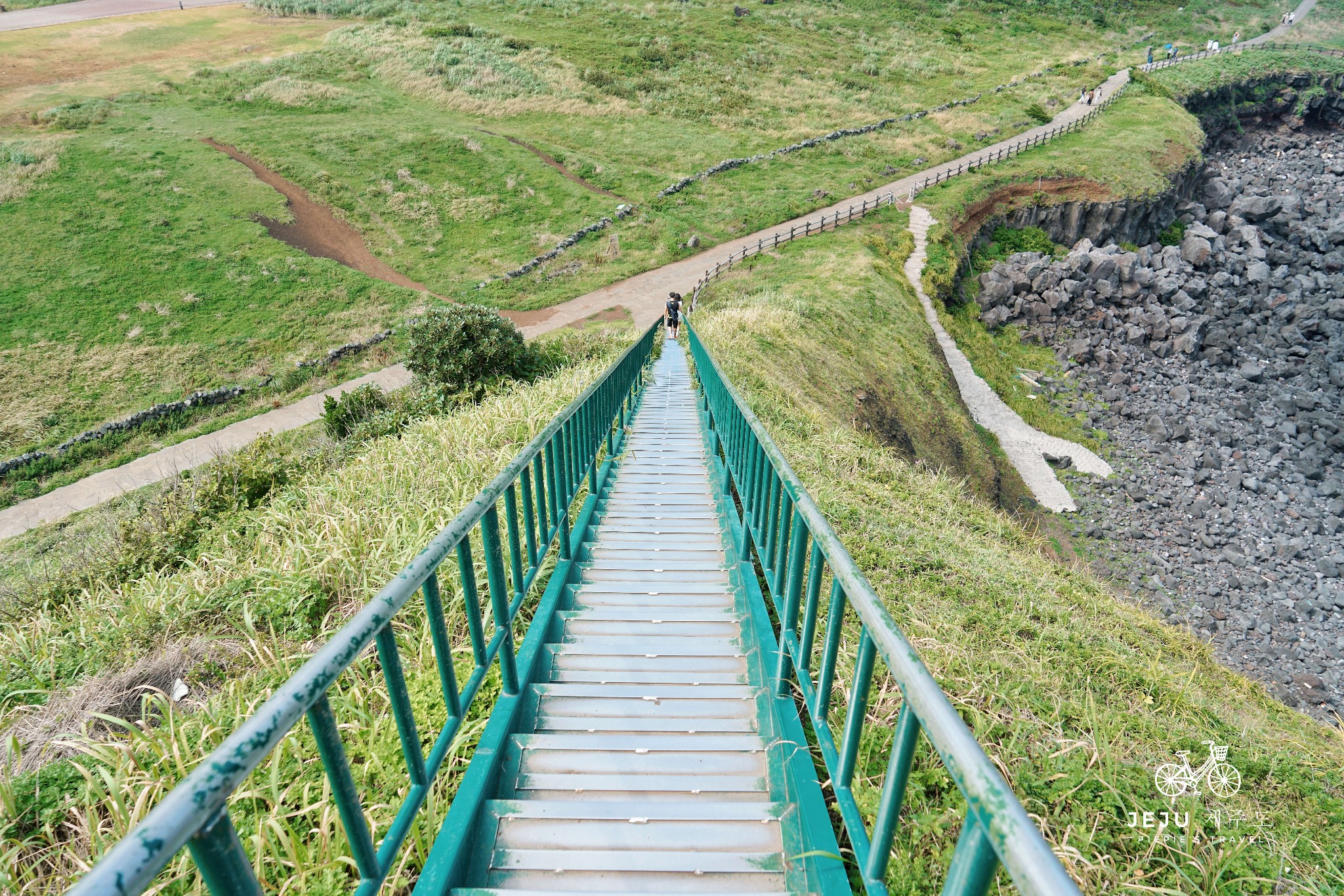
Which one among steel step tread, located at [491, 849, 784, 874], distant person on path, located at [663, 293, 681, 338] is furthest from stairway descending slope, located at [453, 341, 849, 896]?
distant person on path, located at [663, 293, 681, 338]

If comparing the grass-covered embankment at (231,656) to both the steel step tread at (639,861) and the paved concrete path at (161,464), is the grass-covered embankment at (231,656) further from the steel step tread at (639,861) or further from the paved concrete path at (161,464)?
the paved concrete path at (161,464)

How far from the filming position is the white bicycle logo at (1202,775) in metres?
3.48

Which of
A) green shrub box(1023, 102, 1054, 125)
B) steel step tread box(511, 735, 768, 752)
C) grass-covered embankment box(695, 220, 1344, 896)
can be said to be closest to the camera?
steel step tread box(511, 735, 768, 752)

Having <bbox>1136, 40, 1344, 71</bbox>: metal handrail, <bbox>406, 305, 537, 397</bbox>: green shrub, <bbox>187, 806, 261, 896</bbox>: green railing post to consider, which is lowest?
<bbox>406, 305, 537, 397</bbox>: green shrub

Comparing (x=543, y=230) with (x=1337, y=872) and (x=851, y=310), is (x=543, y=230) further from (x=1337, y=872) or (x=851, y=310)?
(x=1337, y=872)

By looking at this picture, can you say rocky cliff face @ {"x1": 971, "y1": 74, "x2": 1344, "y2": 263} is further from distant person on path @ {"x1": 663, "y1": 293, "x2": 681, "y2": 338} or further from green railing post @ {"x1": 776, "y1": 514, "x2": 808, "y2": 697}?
green railing post @ {"x1": 776, "y1": 514, "x2": 808, "y2": 697}

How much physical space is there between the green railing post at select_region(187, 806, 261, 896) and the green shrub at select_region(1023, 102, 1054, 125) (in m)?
55.0

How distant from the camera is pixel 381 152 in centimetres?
3369

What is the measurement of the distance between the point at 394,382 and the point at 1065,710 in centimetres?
2020

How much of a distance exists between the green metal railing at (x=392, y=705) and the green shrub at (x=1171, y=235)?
4139 centimetres

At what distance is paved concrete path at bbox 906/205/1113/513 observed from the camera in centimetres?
1831

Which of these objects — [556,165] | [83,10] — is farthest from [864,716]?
[83,10]

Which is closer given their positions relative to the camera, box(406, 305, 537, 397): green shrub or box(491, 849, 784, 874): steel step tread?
box(491, 849, 784, 874): steel step tread

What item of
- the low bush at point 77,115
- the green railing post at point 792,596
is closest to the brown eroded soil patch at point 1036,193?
the green railing post at point 792,596
